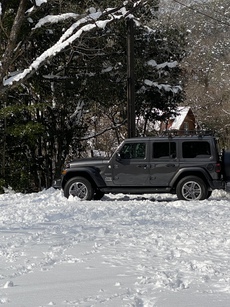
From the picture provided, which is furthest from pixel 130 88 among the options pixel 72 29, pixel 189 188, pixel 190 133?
pixel 189 188

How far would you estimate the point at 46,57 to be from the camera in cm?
1498

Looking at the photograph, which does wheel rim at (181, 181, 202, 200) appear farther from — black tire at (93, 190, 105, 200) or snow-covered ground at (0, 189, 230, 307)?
black tire at (93, 190, 105, 200)

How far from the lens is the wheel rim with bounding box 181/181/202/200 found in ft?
40.2

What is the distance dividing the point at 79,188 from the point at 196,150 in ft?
10.9

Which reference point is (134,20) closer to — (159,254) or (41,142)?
(41,142)

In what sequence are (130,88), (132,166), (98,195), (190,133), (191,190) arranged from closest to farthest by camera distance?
(191,190), (132,166), (98,195), (190,133), (130,88)

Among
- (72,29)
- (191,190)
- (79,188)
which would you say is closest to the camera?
(191,190)

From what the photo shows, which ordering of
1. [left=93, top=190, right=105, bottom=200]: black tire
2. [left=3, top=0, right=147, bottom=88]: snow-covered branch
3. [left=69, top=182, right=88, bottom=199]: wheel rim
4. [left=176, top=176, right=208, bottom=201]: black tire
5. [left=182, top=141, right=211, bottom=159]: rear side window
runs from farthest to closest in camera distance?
1. [left=3, top=0, right=147, bottom=88]: snow-covered branch
2. [left=93, top=190, right=105, bottom=200]: black tire
3. [left=69, top=182, right=88, bottom=199]: wheel rim
4. [left=182, top=141, right=211, bottom=159]: rear side window
5. [left=176, top=176, right=208, bottom=201]: black tire

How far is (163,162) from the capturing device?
12.5 meters

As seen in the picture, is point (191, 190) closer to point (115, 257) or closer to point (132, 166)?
point (132, 166)

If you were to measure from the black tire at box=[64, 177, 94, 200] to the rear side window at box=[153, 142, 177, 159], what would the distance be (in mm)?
1976

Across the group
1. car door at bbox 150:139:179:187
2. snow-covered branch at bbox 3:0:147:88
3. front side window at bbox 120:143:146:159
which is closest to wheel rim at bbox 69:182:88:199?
front side window at bbox 120:143:146:159

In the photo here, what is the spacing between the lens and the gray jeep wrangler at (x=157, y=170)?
12.3 metres

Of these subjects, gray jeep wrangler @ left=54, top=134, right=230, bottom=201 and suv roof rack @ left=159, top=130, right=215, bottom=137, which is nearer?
gray jeep wrangler @ left=54, top=134, right=230, bottom=201
